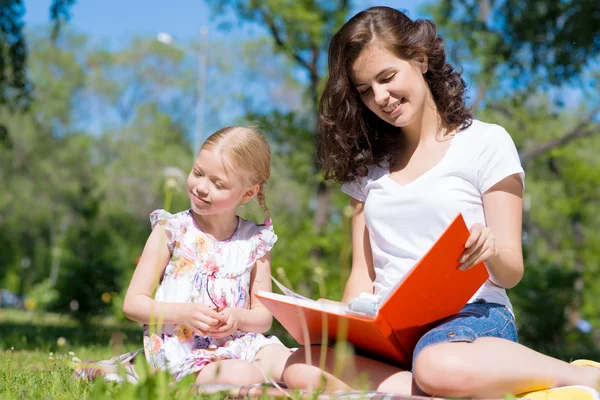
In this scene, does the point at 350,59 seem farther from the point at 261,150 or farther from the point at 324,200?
the point at 324,200

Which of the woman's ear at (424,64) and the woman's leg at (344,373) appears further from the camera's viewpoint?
the woman's ear at (424,64)

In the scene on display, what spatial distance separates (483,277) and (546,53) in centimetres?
886

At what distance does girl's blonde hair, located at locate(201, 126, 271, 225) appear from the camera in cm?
291

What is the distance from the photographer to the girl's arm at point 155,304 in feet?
8.61

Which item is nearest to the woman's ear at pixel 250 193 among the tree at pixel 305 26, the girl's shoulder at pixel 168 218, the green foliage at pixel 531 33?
the girl's shoulder at pixel 168 218

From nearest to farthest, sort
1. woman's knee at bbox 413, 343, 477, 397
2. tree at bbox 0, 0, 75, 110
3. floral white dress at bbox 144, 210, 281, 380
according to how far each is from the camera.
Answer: woman's knee at bbox 413, 343, 477, 397
floral white dress at bbox 144, 210, 281, 380
tree at bbox 0, 0, 75, 110

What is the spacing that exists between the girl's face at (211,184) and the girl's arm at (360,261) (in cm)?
52

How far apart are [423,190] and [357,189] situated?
0.46 meters

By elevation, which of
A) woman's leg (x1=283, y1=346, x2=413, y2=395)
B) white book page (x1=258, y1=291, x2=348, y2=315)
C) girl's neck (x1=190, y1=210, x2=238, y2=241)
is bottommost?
woman's leg (x1=283, y1=346, x2=413, y2=395)

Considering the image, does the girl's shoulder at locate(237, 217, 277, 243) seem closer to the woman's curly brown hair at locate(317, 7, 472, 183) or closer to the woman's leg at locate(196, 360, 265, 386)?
the woman's curly brown hair at locate(317, 7, 472, 183)

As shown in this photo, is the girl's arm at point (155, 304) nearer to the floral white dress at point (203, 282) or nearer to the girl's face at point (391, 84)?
the floral white dress at point (203, 282)

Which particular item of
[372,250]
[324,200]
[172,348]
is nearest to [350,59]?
[372,250]

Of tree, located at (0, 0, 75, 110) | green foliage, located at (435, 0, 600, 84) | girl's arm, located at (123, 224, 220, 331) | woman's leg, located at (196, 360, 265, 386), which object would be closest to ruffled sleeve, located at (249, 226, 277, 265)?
girl's arm, located at (123, 224, 220, 331)

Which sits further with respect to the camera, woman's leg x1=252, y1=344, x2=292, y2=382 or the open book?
woman's leg x1=252, y1=344, x2=292, y2=382
